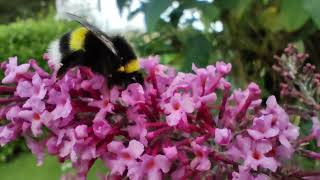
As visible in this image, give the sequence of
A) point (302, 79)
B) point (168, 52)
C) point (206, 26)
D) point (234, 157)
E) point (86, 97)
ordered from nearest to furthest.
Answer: point (234, 157), point (86, 97), point (302, 79), point (206, 26), point (168, 52)

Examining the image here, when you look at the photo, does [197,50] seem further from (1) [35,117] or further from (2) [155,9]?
(1) [35,117]

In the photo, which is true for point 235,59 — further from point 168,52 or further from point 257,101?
point 257,101

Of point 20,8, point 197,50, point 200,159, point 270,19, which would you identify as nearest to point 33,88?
point 200,159

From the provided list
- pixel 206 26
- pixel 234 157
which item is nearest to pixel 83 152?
pixel 234 157

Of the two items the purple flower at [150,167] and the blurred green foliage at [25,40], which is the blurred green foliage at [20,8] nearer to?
the blurred green foliage at [25,40]

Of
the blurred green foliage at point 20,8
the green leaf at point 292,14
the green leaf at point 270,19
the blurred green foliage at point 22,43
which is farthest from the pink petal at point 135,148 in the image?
the blurred green foliage at point 20,8

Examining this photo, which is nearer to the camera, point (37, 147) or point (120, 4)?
point (37, 147)
